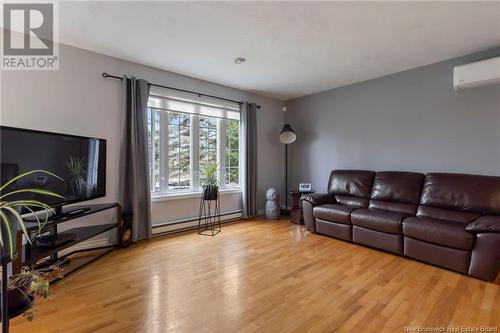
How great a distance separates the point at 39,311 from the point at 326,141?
445 cm

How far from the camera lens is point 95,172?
2865 mm

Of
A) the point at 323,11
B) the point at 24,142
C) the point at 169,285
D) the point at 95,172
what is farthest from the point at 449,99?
the point at 24,142

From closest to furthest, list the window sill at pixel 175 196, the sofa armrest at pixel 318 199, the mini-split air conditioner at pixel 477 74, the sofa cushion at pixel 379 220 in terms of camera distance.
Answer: the mini-split air conditioner at pixel 477 74, the sofa cushion at pixel 379 220, the window sill at pixel 175 196, the sofa armrest at pixel 318 199

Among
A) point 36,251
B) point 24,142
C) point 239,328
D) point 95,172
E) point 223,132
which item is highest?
point 223,132

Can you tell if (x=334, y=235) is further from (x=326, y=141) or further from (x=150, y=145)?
(x=150, y=145)

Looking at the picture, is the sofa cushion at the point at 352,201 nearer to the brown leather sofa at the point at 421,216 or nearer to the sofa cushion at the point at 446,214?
the brown leather sofa at the point at 421,216

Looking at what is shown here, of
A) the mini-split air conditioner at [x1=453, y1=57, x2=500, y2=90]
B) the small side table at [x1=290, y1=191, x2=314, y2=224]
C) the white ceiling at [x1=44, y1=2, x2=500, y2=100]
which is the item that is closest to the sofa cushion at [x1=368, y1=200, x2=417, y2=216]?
the small side table at [x1=290, y1=191, x2=314, y2=224]

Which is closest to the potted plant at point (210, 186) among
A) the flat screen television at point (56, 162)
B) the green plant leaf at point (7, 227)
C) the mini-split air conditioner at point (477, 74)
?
the flat screen television at point (56, 162)

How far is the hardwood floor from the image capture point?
168 centimetres

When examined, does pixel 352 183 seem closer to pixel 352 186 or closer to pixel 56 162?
pixel 352 186

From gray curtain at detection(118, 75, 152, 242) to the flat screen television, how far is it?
312 millimetres

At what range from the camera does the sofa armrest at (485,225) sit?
88.3 inches

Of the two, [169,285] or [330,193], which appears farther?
[330,193]

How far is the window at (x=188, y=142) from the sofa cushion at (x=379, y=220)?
231 centimetres
